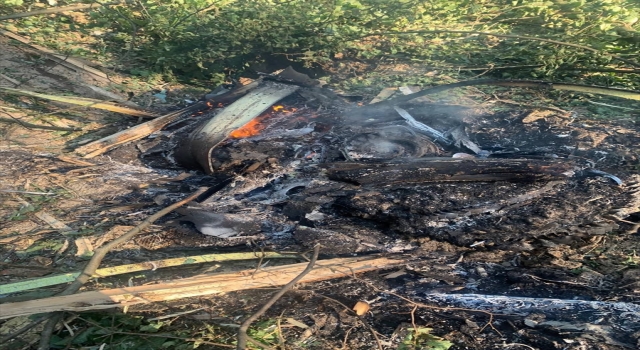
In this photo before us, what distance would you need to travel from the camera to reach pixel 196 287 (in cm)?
334

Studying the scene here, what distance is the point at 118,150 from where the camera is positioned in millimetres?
5574

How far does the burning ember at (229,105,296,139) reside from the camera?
5741 mm

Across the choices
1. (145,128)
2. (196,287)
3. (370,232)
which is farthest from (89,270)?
(145,128)

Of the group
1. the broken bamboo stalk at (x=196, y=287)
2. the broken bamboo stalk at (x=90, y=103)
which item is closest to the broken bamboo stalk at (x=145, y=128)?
the broken bamboo stalk at (x=90, y=103)

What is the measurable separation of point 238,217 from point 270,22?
444cm

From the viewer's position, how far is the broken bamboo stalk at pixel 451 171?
460 cm

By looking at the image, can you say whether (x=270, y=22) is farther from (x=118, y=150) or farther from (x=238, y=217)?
(x=238, y=217)

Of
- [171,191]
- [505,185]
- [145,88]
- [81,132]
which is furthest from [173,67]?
[505,185]

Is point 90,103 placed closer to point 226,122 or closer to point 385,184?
point 226,122

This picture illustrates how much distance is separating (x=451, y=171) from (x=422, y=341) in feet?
6.39

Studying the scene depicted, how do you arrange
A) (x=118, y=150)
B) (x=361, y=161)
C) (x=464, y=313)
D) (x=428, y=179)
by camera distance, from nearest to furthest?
(x=464, y=313) → (x=428, y=179) → (x=361, y=161) → (x=118, y=150)

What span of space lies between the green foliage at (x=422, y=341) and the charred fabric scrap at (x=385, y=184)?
0.94m

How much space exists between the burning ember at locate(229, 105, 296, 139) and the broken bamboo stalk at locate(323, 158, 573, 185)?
4.16 feet

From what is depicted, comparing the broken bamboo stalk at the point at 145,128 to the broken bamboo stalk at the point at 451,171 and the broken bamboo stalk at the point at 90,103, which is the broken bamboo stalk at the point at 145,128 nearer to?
the broken bamboo stalk at the point at 90,103
